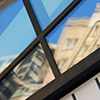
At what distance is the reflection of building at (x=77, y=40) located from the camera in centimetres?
134

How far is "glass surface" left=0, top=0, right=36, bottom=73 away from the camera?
5.98 ft

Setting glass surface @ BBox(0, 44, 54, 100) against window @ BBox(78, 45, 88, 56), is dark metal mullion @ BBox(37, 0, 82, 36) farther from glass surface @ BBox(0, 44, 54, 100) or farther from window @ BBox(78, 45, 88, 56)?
window @ BBox(78, 45, 88, 56)

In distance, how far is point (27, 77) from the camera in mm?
1630

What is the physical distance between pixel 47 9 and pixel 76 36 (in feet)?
1.59

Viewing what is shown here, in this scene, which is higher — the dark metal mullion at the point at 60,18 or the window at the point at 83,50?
the dark metal mullion at the point at 60,18

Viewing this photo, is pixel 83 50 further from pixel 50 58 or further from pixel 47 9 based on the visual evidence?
pixel 47 9

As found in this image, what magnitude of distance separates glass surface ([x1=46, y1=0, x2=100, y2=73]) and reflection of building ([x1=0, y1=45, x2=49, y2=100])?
150mm

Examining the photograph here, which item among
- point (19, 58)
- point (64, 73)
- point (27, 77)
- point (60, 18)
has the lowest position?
point (64, 73)

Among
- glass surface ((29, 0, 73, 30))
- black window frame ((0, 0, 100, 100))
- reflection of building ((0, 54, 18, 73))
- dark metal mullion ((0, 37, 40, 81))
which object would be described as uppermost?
glass surface ((29, 0, 73, 30))

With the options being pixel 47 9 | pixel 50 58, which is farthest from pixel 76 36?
pixel 47 9

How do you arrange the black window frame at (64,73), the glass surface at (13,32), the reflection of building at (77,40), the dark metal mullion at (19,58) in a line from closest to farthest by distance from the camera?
the black window frame at (64,73), the reflection of building at (77,40), the dark metal mullion at (19,58), the glass surface at (13,32)

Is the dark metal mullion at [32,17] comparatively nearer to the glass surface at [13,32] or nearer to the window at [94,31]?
the glass surface at [13,32]

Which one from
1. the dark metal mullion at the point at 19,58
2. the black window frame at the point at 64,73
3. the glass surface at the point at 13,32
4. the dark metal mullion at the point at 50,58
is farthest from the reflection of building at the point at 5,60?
the dark metal mullion at the point at 50,58

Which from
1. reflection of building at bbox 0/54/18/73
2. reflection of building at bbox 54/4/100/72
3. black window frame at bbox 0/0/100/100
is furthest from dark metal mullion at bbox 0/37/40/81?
reflection of building at bbox 54/4/100/72
